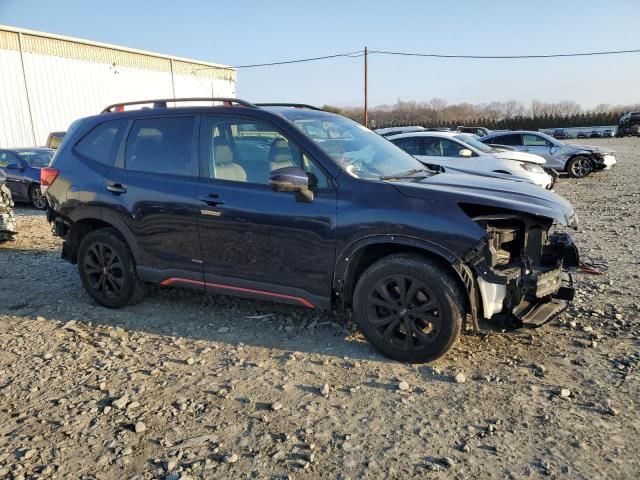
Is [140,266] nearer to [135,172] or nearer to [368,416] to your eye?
[135,172]

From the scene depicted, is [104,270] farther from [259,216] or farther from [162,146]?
[259,216]

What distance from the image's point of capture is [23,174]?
466 inches

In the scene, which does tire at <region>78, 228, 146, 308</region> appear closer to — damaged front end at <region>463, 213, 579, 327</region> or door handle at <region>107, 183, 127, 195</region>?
door handle at <region>107, 183, 127, 195</region>

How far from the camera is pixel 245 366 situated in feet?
12.6

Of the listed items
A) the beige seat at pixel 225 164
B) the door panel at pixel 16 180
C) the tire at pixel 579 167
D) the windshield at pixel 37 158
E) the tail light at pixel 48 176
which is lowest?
the tire at pixel 579 167

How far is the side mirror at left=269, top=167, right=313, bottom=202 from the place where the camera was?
3.77m

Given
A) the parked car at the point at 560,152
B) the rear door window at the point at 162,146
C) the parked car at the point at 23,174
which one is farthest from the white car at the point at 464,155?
the parked car at the point at 23,174

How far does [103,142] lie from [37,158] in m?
8.67

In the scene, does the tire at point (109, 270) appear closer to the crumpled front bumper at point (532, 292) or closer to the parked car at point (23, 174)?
the crumpled front bumper at point (532, 292)

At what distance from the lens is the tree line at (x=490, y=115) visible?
66.1 meters

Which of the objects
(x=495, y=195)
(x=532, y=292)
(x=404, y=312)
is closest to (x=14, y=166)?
(x=404, y=312)

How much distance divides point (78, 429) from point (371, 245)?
2.27m

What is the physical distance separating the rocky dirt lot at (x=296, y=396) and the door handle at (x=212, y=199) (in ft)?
3.72

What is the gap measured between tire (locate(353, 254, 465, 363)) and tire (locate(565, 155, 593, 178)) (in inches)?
593
